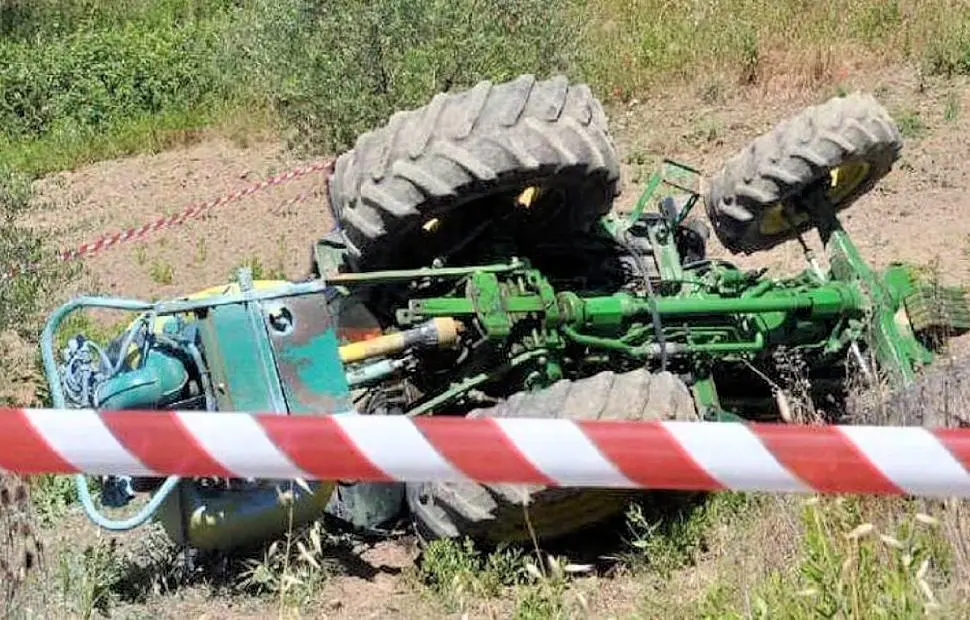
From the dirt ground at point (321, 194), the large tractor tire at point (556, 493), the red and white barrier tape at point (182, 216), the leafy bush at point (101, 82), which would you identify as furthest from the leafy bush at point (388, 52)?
the large tractor tire at point (556, 493)

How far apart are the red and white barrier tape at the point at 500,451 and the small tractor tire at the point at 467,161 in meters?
2.06

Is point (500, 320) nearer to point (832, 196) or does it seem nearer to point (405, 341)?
point (405, 341)

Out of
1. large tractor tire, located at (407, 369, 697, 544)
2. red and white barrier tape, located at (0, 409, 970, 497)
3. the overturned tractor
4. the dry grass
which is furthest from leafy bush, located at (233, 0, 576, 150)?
red and white barrier tape, located at (0, 409, 970, 497)

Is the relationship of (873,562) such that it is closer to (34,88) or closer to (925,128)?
(925,128)

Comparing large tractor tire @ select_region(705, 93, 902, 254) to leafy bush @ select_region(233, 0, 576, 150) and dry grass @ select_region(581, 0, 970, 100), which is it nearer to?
leafy bush @ select_region(233, 0, 576, 150)

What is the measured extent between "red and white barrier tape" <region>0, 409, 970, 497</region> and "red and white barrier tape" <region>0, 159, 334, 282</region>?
746 centimetres

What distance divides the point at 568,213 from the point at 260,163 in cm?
824

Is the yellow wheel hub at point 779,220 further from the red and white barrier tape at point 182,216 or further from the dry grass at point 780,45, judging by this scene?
the dry grass at point 780,45

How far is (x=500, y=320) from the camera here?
4859mm

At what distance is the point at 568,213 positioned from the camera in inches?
206

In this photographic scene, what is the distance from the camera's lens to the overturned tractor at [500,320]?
460cm

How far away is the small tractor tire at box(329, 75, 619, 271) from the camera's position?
4633mm

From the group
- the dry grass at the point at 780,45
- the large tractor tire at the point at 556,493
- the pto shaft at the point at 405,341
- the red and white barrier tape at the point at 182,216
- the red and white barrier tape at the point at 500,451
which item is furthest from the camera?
the dry grass at the point at 780,45

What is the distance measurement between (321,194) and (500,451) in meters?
9.35
